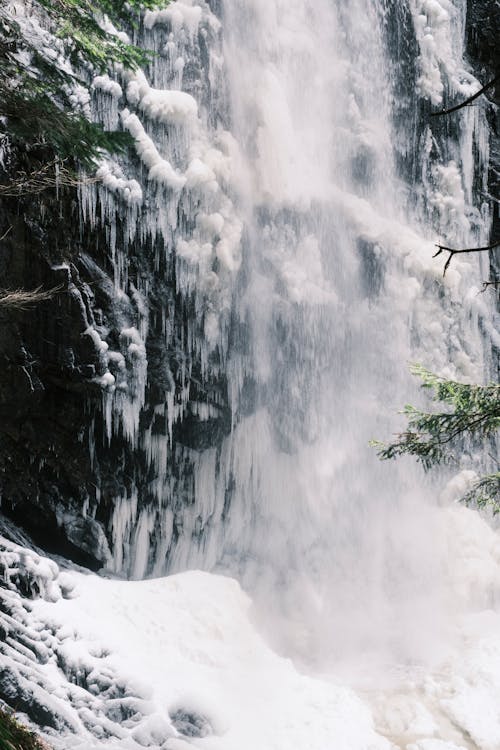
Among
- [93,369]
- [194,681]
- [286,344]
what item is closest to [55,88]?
[93,369]

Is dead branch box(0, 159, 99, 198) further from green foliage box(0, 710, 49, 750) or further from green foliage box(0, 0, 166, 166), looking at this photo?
green foliage box(0, 710, 49, 750)

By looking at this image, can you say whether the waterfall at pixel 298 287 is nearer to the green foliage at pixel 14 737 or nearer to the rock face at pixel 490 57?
the rock face at pixel 490 57

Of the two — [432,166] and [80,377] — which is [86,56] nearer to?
[80,377]

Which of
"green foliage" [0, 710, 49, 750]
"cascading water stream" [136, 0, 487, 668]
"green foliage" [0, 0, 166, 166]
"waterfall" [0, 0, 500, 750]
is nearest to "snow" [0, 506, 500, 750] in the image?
"waterfall" [0, 0, 500, 750]

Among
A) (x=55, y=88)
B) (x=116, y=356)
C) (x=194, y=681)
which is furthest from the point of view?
(x=116, y=356)

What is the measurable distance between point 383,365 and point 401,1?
698cm

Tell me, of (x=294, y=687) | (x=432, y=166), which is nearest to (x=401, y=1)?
(x=432, y=166)

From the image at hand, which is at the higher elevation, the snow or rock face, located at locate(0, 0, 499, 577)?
rock face, located at locate(0, 0, 499, 577)

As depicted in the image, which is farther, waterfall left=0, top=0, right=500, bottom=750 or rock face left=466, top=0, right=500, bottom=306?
rock face left=466, top=0, right=500, bottom=306

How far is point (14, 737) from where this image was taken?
11.5ft

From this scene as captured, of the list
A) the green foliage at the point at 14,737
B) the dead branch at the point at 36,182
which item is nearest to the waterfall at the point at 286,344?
the dead branch at the point at 36,182

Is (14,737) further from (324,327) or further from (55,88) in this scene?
(324,327)

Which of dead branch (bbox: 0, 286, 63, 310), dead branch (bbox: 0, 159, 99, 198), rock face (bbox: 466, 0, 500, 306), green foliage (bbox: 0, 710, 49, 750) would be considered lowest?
green foliage (bbox: 0, 710, 49, 750)

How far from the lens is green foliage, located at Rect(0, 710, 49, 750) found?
124 inches
